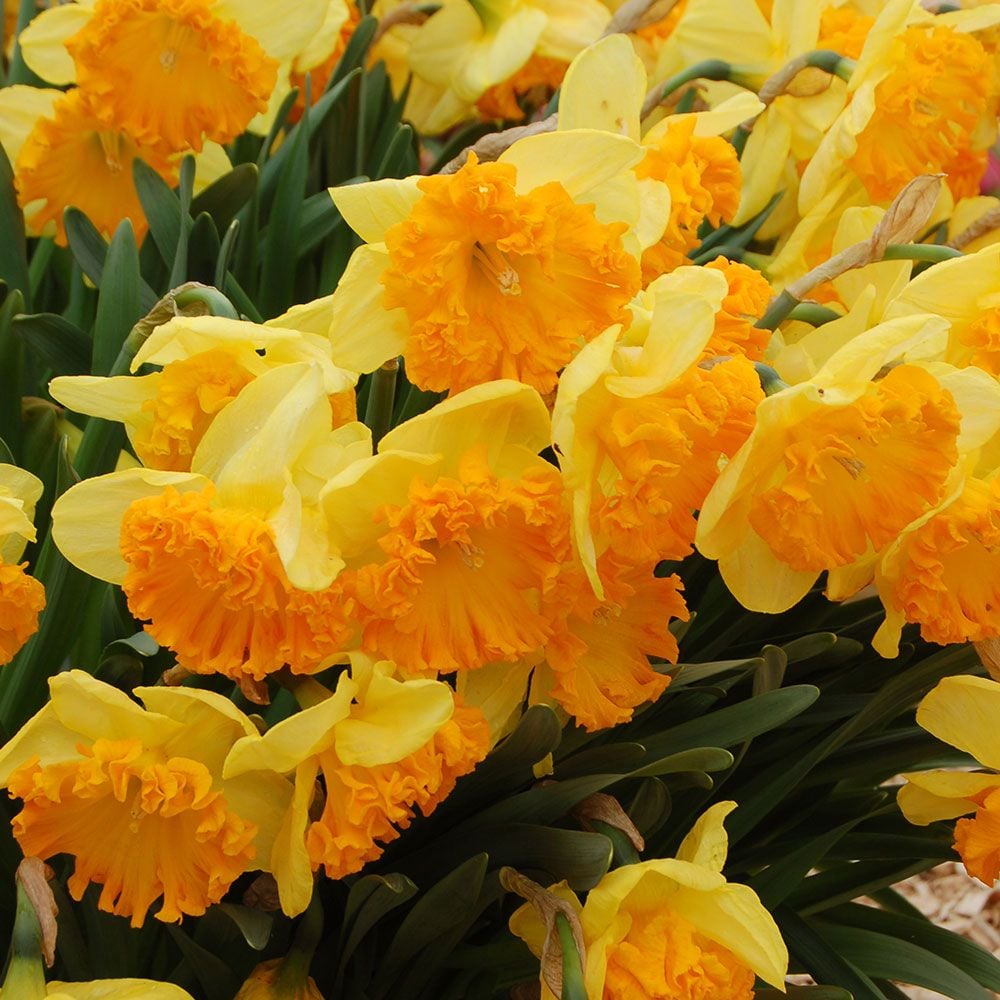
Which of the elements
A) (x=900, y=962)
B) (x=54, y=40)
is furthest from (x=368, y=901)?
(x=54, y=40)

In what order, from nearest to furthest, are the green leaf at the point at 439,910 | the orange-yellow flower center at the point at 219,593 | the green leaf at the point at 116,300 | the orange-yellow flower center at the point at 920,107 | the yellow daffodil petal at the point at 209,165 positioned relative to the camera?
the orange-yellow flower center at the point at 219,593, the green leaf at the point at 439,910, the green leaf at the point at 116,300, the orange-yellow flower center at the point at 920,107, the yellow daffodil petal at the point at 209,165

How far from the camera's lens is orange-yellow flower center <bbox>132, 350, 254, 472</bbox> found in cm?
85

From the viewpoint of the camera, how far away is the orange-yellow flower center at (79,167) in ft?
4.54

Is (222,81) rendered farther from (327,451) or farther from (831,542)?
(831,542)

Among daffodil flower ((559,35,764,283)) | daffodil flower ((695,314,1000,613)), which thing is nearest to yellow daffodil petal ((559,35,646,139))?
daffodil flower ((559,35,764,283))

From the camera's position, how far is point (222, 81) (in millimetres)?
1311

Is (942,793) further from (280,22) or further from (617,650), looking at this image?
(280,22)

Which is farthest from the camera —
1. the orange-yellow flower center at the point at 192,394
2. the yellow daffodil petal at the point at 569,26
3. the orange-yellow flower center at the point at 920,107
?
the yellow daffodil petal at the point at 569,26

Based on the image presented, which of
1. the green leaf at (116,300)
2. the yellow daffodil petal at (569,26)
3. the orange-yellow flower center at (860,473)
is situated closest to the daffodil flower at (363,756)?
the orange-yellow flower center at (860,473)

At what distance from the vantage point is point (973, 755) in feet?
3.31

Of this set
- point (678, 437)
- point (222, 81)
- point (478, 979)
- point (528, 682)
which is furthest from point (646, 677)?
point (222, 81)

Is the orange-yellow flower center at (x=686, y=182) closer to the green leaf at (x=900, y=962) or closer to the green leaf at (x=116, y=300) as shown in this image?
the green leaf at (x=116, y=300)

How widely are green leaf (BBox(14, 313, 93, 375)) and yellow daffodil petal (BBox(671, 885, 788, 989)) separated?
2.42ft

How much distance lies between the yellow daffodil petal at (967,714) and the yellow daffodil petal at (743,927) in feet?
0.69
